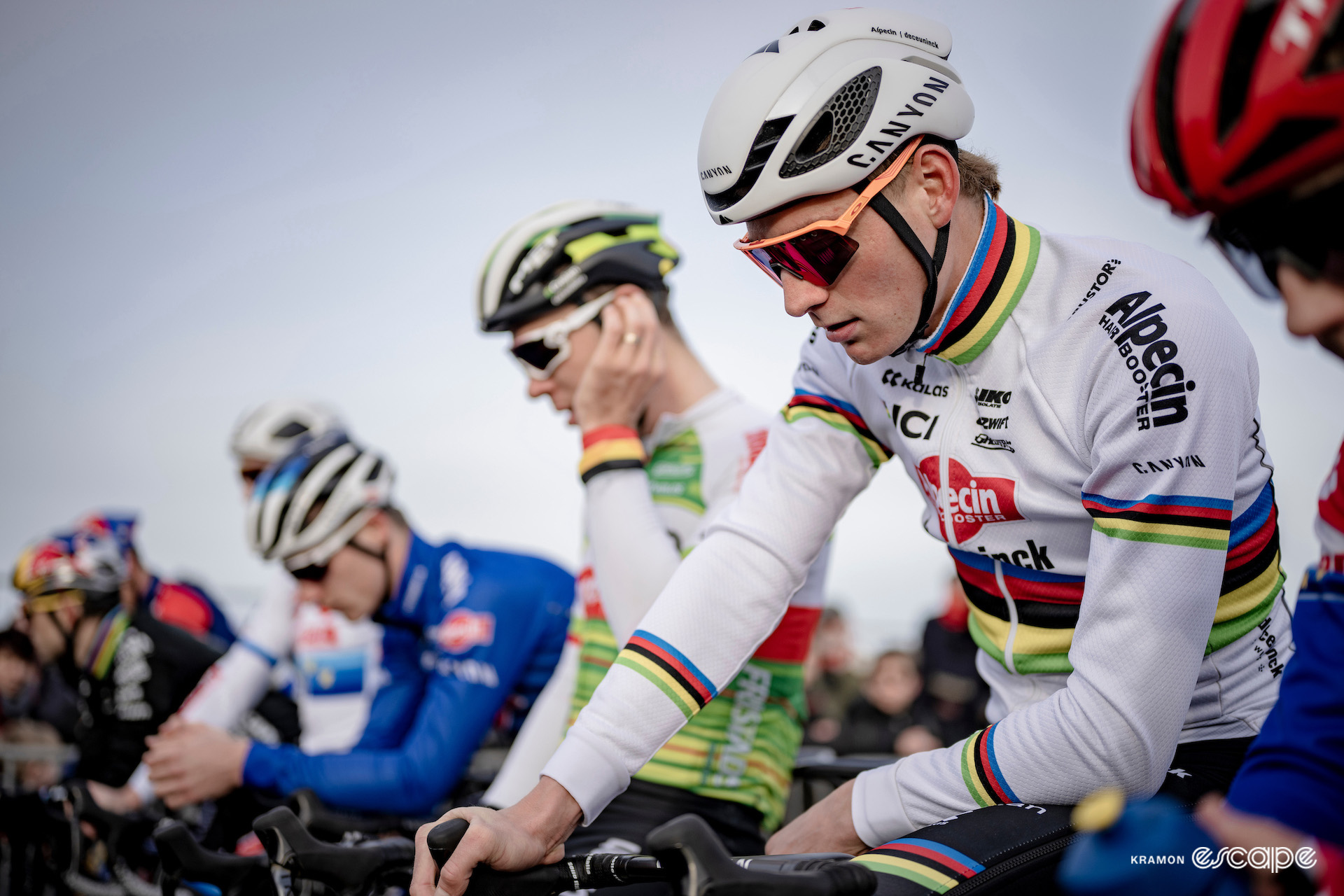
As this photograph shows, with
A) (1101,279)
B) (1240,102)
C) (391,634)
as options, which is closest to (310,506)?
(391,634)

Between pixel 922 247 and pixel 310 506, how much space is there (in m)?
2.96

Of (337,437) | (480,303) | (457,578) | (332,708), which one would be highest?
(480,303)

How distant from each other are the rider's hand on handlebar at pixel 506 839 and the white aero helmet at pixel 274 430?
4389mm

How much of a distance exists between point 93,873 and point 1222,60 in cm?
422

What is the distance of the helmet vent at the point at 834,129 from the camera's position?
6.09 ft

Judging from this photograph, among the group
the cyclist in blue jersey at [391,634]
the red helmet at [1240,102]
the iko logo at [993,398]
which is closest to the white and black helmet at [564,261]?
the cyclist in blue jersey at [391,634]

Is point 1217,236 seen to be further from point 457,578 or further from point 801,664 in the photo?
point 457,578

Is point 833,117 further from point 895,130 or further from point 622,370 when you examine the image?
point 622,370

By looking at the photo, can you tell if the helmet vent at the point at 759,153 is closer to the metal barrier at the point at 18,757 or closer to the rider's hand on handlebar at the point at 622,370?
the rider's hand on handlebar at the point at 622,370

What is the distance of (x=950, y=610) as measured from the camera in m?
7.76

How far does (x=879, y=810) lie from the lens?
1829mm

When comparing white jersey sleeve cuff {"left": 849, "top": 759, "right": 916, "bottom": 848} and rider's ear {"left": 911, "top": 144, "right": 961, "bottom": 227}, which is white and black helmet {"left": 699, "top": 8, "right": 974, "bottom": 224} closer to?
rider's ear {"left": 911, "top": 144, "right": 961, "bottom": 227}

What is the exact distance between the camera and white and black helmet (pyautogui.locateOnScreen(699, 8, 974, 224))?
1863 millimetres

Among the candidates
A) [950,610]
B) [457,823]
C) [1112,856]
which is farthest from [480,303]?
[950,610]
